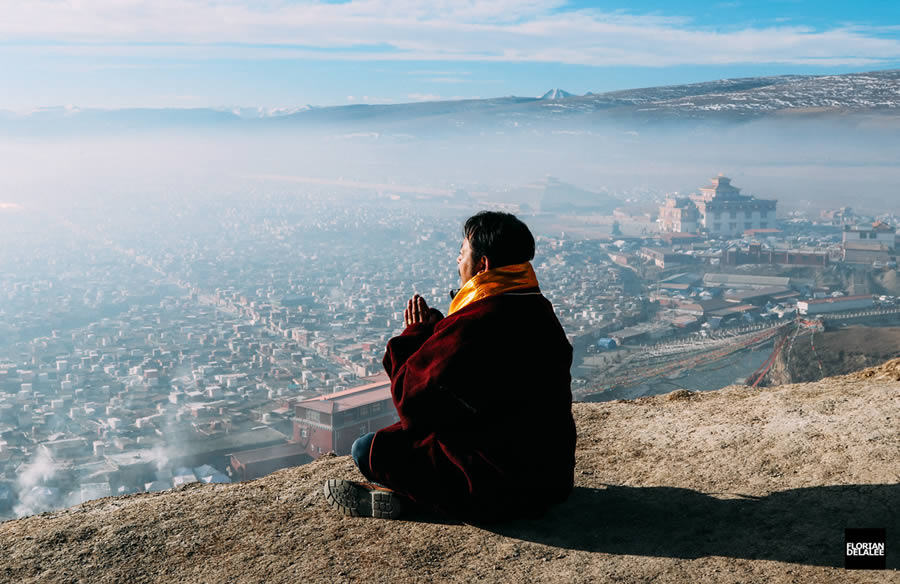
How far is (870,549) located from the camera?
8.07 ft

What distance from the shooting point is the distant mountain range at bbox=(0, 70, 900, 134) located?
49.4 metres

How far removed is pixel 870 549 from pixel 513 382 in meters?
1.28

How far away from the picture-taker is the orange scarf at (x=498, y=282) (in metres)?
2.57

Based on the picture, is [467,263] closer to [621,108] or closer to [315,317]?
[315,317]

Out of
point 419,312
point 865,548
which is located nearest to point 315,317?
point 419,312

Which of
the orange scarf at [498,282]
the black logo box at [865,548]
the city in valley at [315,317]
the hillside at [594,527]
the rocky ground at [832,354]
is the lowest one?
the city in valley at [315,317]

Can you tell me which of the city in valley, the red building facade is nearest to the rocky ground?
the city in valley

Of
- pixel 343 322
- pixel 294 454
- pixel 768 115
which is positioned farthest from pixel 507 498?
pixel 768 115

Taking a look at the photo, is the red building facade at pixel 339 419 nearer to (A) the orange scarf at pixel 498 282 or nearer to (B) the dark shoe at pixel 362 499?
(B) the dark shoe at pixel 362 499

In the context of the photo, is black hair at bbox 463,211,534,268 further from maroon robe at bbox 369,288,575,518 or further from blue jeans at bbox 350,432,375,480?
blue jeans at bbox 350,432,375,480

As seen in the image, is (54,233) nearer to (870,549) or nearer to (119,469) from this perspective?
(119,469)

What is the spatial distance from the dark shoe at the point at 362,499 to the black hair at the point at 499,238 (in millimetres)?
1033

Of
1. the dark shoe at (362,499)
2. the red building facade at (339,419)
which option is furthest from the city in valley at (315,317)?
the dark shoe at (362,499)

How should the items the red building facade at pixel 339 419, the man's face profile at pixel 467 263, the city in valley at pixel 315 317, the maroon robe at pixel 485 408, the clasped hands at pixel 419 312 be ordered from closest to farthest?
the maroon robe at pixel 485 408 < the man's face profile at pixel 467 263 < the clasped hands at pixel 419 312 < the red building facade at pixel 339 419 < the city in valley at pixel 315 317
